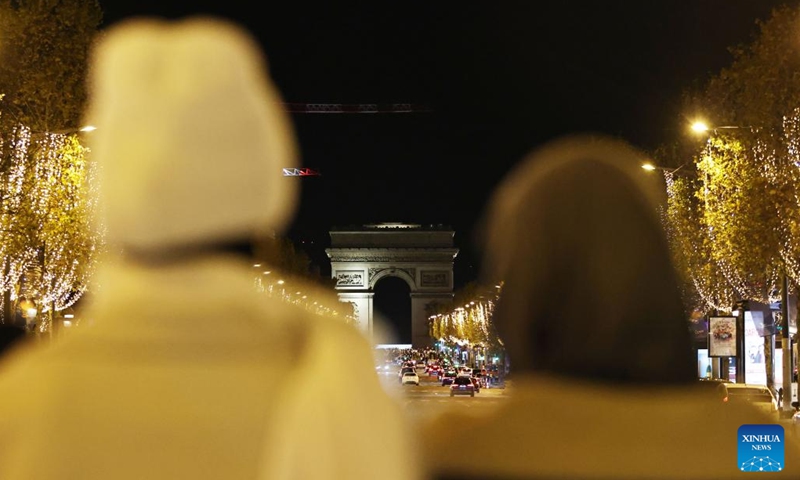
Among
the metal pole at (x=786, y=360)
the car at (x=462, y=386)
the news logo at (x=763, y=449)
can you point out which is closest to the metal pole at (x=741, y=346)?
the metal pole at (x=786, y=360)

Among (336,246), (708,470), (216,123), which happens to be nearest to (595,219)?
(708,470)

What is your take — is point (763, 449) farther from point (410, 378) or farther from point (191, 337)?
point (410, 378)

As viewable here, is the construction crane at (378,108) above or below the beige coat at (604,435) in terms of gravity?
above

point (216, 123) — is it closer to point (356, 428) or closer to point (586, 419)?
point (356, 428)

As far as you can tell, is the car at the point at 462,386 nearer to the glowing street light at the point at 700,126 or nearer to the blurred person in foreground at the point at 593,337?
the glowing street light at the point at 700,126

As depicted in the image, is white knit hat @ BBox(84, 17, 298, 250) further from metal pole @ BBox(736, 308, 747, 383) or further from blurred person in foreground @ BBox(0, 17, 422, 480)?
metal pole @ BBox(736, 308, 747, 383)

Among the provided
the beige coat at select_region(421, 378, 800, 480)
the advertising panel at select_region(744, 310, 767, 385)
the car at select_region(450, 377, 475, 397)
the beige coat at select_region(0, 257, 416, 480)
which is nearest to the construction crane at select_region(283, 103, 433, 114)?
the car at select_region(450, 377, 475, 397)

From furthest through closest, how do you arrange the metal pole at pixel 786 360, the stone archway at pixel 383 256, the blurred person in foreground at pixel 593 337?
the stone archway at pixel 383 256
the metal pole at pixel 786 360
the blurred person in foreground at pixel 593 337

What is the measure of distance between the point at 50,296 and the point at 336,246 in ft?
436

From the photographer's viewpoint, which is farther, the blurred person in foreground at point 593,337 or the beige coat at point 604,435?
the beige coat at point 604,435

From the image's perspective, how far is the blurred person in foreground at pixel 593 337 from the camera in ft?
11.2

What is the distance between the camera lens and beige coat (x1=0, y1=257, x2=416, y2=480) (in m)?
1.55

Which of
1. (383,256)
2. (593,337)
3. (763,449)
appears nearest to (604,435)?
(593,337)

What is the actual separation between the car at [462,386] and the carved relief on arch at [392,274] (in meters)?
119
